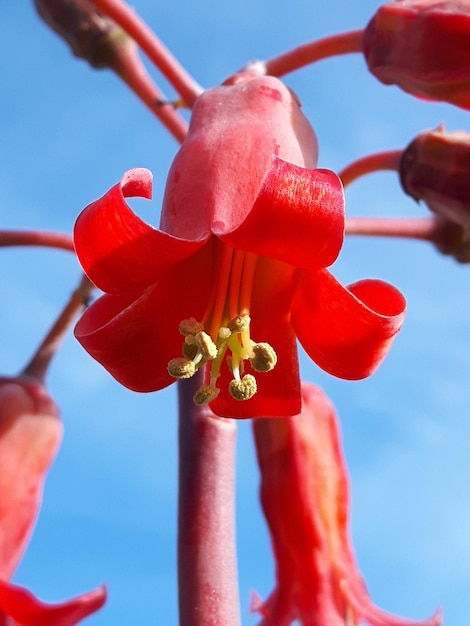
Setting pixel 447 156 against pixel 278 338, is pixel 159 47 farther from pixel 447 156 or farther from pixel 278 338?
pixel 278 338

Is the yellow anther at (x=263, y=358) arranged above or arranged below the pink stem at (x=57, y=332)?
above

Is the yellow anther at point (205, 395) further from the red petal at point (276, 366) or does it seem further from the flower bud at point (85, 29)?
the flower bud at point (85, 29)

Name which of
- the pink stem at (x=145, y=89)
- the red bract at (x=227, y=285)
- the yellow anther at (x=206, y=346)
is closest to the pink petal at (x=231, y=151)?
the red bract at (x=227, y=285)

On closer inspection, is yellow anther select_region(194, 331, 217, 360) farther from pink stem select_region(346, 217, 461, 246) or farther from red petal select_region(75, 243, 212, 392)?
pink stem select_region(346, 217, 461, 246)

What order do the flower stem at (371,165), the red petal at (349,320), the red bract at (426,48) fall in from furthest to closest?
1. the flower stem at (371,165)
2. the red bract at (426,48)
3. the red petal at (349,320)

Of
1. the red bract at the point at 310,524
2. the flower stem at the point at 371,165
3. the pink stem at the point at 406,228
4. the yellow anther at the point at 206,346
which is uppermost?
the yellow anther at the point at 206,346

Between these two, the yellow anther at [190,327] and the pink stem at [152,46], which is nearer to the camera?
the yellow anther at [190,327]
